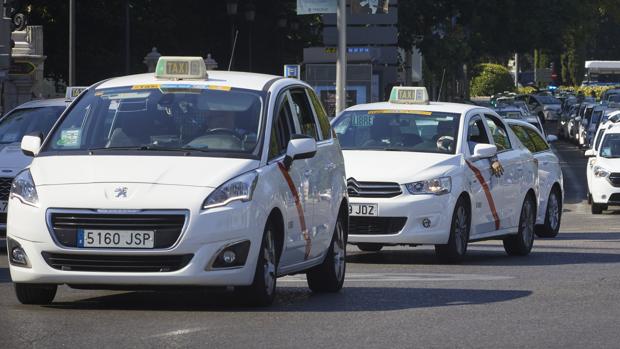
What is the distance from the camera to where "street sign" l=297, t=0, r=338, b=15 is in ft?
118

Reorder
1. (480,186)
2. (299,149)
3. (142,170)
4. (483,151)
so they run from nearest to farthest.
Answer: (142,170)
(299,149)
(483,151)
(480,186)

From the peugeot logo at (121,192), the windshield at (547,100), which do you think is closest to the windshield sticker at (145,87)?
the peugeot logo at (121,192)

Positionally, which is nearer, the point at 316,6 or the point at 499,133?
the point at 499,133

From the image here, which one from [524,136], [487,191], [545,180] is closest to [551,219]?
[545,180]

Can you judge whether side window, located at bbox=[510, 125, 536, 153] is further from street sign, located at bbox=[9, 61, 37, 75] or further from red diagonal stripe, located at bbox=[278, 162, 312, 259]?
street sign, located at bbox=[9, 61, 37, 75]

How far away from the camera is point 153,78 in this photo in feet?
41.4

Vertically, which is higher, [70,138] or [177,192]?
[70,138]

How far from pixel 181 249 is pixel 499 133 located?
29.4 feet

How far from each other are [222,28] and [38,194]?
158 feet

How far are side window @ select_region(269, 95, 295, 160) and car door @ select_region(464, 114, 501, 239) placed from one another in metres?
4.81

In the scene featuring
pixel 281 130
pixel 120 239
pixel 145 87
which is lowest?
pixel 120 239

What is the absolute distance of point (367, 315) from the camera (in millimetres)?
11344

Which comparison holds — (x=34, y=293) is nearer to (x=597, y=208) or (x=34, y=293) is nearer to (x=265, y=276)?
(x=265, y=276)

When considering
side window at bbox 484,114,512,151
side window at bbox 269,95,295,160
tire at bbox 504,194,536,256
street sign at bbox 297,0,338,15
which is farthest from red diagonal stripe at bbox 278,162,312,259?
street sign at bbox 297,0,338,15
